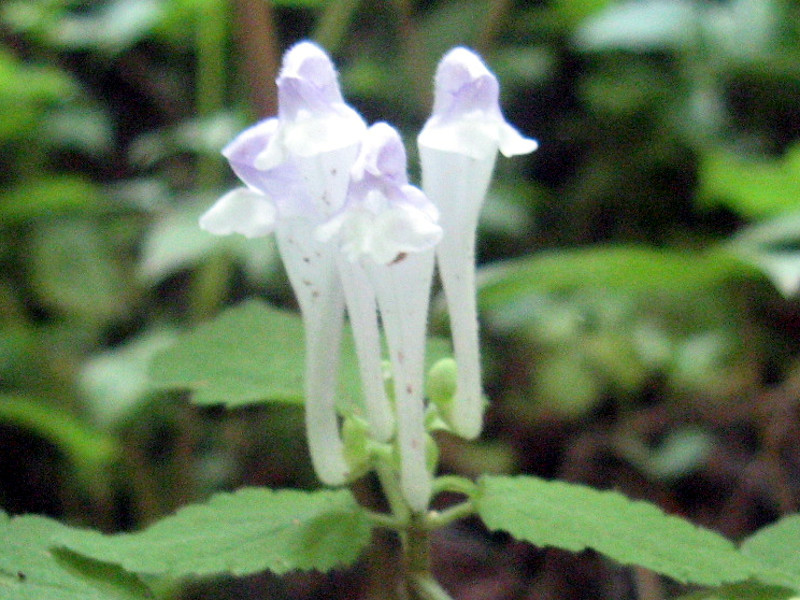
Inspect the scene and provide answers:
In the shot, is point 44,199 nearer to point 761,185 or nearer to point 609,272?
point 609,272

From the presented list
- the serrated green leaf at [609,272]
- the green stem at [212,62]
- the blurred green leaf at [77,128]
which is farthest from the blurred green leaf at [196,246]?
the blurred green leaf at [77,128]

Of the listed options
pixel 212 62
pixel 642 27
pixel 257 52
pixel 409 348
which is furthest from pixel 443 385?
pixel 642 27

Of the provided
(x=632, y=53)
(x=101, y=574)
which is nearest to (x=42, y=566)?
(x=101, y=574)

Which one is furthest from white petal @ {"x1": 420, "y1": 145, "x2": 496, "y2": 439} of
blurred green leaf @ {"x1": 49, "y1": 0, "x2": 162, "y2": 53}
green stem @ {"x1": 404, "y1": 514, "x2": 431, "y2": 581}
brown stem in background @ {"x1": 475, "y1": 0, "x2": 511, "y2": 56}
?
blurred green leaf @ {"x1": 49, "y1": 0, "x2": 162, "y2": 53}

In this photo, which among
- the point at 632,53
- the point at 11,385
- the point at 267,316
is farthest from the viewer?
the point at 632,53

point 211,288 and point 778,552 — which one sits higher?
point 778,552

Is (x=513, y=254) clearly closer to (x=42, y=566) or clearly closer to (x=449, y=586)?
(x=449, y=586)
